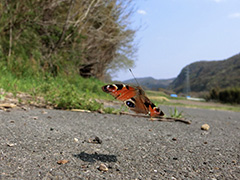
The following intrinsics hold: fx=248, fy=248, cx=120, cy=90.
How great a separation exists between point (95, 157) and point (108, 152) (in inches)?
7.4

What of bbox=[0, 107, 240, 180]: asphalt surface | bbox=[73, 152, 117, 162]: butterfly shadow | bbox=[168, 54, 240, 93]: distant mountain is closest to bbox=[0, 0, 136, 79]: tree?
bbox=[0, 107, 240, 180]: asphalt surface

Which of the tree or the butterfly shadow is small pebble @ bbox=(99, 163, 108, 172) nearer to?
the butterfly shadow

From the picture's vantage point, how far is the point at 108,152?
2.03m

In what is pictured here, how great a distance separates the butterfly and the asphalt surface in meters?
0.40

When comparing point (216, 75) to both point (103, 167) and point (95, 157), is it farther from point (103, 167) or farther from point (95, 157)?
point (103, 167)

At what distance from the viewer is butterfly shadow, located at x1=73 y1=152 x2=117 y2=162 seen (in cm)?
181

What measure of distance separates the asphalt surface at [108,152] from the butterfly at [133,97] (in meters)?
0.40

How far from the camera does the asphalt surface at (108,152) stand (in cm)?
159

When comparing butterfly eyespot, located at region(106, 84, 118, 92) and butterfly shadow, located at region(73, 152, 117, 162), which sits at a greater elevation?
butterfly eyespot, located at region(106, 84, 118, 92)

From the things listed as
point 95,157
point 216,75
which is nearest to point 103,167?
point 95,157

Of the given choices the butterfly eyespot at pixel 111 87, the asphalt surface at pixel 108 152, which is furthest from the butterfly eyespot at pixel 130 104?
the asphalt surface at pixel 108 152

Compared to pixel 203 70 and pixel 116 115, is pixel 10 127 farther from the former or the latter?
pixel 203 70

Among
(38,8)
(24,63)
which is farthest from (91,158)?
(38,8)

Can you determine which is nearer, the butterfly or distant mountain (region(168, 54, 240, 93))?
the butterfly
